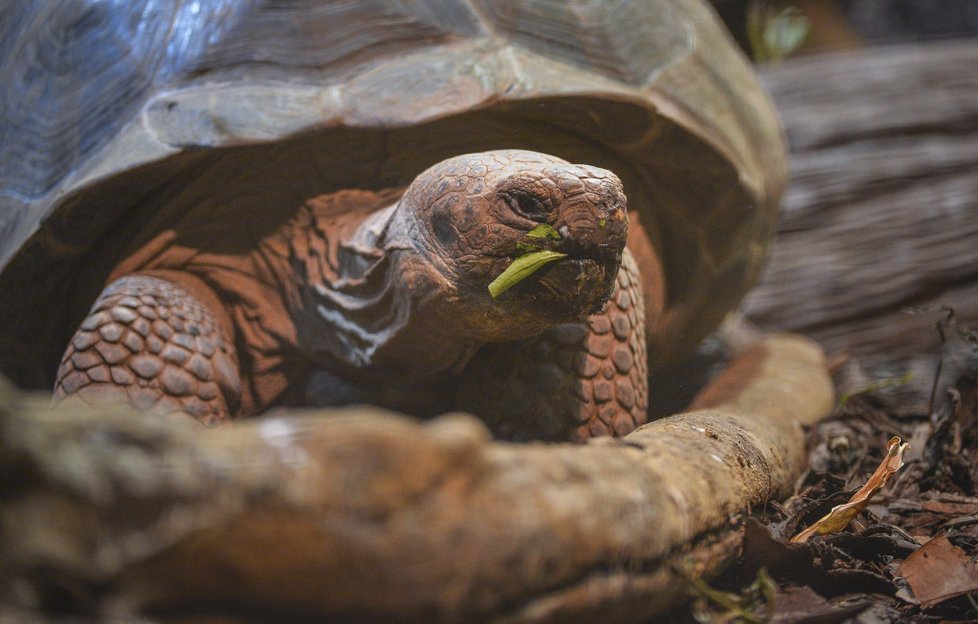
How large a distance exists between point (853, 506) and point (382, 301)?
1145 mm

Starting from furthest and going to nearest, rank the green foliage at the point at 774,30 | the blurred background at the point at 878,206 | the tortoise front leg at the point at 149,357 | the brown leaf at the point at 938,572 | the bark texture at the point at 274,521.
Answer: the green foliage at the point at 774,30, the blurred background at the point at 878,206, the tortoise front leg at the point at 149,357, the brown leaf at the point at 938,572, the bark texture at the point at 274,521

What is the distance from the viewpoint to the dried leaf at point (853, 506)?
74.0 inches

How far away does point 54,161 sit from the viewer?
2332mm

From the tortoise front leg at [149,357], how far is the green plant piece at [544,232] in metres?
0.96

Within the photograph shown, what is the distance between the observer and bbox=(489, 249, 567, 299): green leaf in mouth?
5.73ft

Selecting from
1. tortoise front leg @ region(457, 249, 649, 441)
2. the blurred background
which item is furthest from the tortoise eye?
the blurred background

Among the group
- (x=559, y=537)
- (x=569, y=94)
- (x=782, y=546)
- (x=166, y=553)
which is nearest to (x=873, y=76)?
(x=569, y=94)

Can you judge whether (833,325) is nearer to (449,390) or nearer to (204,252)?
(449,390)

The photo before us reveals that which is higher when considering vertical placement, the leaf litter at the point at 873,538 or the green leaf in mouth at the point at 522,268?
the green leaf in mouth at the point at 522,268

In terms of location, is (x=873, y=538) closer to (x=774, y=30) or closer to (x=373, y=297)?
(x=373, y=297)

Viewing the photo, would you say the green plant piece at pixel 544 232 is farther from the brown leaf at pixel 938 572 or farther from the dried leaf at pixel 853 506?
the brown leaf at pixel 938 572

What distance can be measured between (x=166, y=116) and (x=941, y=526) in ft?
6.82

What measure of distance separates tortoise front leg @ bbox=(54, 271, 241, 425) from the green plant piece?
3.14ft

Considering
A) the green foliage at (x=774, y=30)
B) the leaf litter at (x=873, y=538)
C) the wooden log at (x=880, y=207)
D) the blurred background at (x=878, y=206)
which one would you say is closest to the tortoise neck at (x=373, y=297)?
the leaf litter at (x=873, y=538)
